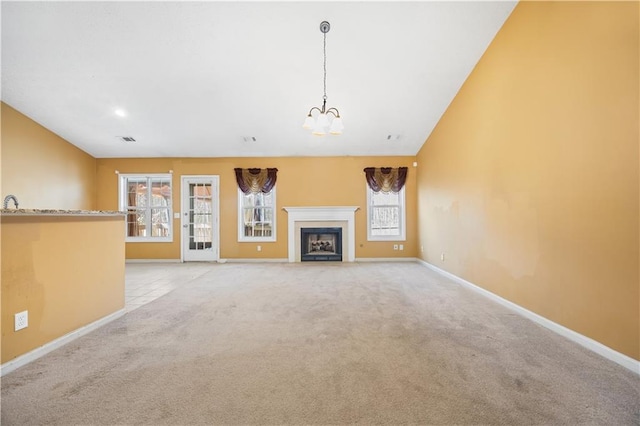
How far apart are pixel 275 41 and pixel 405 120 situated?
2.84 metres

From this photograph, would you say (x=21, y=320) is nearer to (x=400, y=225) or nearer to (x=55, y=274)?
(x=55, y=274)

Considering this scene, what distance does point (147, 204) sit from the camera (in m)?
6.82

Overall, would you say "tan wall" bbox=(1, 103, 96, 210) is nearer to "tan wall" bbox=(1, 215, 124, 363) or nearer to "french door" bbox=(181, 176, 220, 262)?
"french door" bbox=(181, 176, 220, 262)

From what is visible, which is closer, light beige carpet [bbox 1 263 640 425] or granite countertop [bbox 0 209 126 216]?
light beige carpet [bbox 1 263 640 425]

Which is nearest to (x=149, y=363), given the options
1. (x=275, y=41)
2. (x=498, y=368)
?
(x=498, y=368)

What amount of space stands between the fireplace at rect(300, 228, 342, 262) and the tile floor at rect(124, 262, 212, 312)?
2.24 m

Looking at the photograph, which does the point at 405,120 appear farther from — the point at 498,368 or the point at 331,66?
the point at 498,368

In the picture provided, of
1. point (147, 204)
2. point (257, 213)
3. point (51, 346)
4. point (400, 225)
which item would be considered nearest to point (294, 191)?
point (257, 213)

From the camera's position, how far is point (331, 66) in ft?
13.1

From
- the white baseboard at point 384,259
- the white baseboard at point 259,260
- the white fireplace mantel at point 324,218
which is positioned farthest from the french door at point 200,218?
the white baseboard at point 384,259

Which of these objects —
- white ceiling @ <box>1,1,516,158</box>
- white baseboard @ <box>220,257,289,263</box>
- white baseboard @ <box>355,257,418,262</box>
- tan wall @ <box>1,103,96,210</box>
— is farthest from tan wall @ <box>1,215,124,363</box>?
white baseboard @ <box>355,257,418,262</box>

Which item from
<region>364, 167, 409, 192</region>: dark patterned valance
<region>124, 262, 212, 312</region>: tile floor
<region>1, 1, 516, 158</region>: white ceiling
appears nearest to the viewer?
<region>1, 1, 516, 158</region>: white ceiling

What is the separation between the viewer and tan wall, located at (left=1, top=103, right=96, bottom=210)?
4.80 m

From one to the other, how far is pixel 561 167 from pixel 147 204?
790 centimetres
